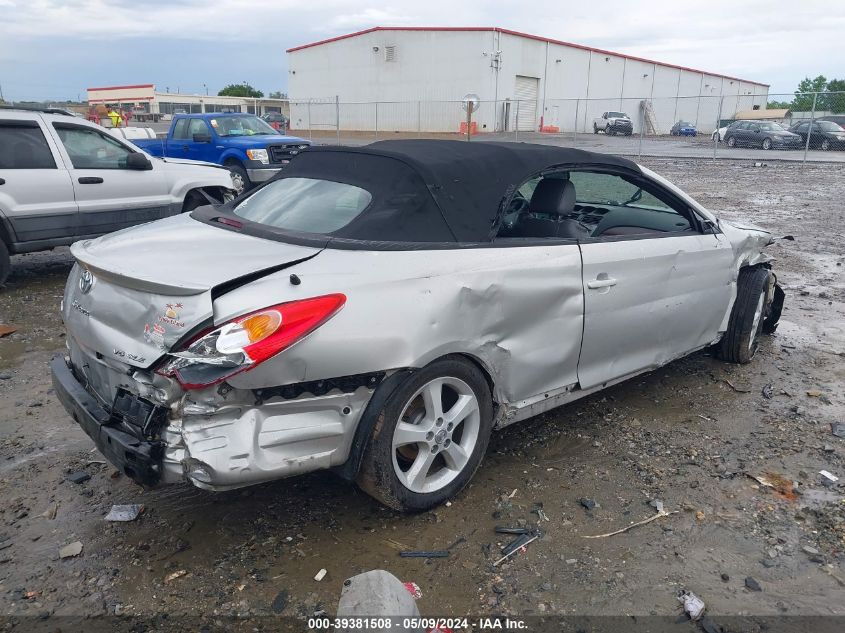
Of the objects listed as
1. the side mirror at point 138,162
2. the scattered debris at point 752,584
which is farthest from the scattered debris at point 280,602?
the side mirror at point 138,162

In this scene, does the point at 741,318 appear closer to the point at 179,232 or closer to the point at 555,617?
the point at 555,617

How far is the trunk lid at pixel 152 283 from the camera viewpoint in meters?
2.61

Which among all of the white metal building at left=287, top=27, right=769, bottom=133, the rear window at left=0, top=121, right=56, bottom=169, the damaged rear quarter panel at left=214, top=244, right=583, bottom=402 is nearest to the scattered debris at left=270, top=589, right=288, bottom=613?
the damaged rear quarter panel at left=214, top=244, right=583, bottom=402

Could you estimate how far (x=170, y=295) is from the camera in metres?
2.64

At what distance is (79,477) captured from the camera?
3492mm

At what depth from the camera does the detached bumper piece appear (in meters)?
2.57

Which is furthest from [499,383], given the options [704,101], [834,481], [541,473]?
[704,101]

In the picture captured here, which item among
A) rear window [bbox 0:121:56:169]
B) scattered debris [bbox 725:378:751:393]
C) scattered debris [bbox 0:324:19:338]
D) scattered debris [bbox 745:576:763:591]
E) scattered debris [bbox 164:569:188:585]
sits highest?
rear window [bbox 0:121:56:169]

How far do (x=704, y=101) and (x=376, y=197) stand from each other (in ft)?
211

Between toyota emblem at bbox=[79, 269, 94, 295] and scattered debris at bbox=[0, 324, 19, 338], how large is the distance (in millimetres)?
3226

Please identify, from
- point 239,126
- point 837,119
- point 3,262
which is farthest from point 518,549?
point 837,119

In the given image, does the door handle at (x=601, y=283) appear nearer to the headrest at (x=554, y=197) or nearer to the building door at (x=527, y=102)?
the headrest at (x=554, y=197)

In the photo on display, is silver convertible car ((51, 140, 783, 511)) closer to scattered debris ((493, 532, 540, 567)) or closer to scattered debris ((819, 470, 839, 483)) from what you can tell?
scattered debris ((493, 532, 540, 567))

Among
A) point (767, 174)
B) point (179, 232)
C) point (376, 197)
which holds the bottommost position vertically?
point (767, 174)
